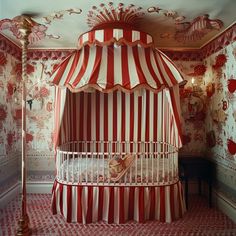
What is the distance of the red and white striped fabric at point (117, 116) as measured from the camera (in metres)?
4.71

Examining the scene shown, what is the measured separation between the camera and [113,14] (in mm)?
3416

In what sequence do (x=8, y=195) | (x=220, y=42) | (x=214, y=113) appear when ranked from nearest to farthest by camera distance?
1. (x=220, y=42)
2. (x=8, y=195)
3. (x=214, y=113)

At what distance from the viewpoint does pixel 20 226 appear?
118 inches

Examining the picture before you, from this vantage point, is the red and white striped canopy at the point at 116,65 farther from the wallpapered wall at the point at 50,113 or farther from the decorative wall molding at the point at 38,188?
the decorative wall molding at the point at 38,188

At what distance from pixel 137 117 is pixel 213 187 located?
183cm

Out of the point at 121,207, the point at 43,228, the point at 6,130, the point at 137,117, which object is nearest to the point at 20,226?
the point at 43,228

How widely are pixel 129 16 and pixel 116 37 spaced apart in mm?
325

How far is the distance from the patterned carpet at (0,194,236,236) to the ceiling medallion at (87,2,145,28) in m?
2.84

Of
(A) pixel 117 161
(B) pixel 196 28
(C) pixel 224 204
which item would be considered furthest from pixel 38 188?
(B) pixel 196 28

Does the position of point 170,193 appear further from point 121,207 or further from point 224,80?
point 224,80

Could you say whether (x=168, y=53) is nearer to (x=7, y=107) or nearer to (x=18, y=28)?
(x=18, y=28)

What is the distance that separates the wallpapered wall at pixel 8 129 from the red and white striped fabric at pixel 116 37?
1609mm

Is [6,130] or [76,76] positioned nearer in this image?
[76,76]

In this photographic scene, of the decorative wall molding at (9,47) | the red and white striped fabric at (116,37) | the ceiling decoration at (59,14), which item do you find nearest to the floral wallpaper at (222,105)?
the red and white striped fabric at (116,37)
